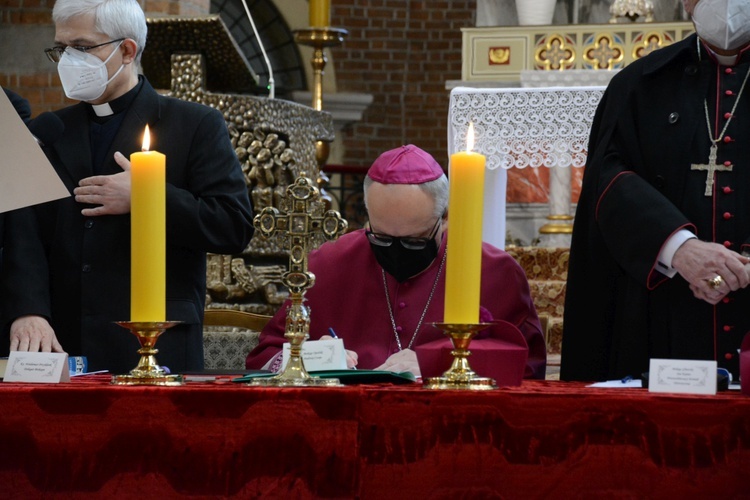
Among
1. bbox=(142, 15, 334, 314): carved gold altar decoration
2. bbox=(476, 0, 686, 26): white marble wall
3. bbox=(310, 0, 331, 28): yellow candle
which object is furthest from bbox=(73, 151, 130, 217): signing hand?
bbox=(476, 0, 686, 26): white marble wall

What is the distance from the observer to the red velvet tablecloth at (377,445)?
1514 millimetres

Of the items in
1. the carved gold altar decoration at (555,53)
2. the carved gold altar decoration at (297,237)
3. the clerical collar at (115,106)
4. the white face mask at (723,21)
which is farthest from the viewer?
the carved gold altar decoration at (555,53)

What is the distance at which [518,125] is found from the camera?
16.1 feet

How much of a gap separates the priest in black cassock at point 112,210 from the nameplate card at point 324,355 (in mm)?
643

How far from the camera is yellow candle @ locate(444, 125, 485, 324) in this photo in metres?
1.64

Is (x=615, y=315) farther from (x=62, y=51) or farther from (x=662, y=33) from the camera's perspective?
(x=662, y=33)

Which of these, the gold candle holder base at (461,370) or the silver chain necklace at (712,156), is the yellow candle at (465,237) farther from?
the silver chain necklace at (712,156)

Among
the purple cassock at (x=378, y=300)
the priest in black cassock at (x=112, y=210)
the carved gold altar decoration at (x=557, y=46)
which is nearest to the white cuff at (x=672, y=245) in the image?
the purple cassock at (x=378, y=300)

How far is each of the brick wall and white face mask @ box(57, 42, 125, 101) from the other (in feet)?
32.1

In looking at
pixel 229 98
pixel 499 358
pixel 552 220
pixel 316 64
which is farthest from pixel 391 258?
pixel 552 220

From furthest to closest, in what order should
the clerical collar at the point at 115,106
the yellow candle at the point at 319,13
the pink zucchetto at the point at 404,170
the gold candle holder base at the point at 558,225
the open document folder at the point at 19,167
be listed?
the gold candle holder base at the point at 558,225, the yellow candle at the point at 319,13, the clerical collar at the point at 115,106, the pink zucchetto at the point at 404,170, the open document folder at the point at 19,167

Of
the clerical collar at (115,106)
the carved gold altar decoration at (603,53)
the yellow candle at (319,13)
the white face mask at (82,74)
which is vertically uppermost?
the carved gold altar decoration at (603,53)

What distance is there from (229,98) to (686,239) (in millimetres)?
3250

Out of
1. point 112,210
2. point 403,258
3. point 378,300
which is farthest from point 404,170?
point 112,210
